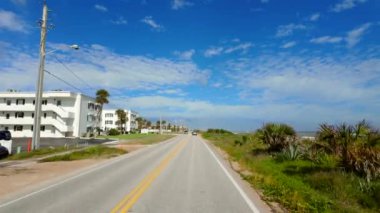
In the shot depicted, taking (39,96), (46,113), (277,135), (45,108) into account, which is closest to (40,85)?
(39,96)

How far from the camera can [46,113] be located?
74.2 meters

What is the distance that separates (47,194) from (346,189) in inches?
340

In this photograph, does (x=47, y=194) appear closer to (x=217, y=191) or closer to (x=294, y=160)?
(x=217, y=191)

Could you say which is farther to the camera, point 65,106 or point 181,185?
point 65,106

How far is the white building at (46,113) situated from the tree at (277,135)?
54.4 meters

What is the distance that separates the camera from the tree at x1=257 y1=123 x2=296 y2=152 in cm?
2564

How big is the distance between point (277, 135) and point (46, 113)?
59.0m

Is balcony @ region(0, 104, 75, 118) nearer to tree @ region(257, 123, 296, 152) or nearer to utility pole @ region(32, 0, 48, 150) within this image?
utility pole @ region(32, 0, 48, 150)

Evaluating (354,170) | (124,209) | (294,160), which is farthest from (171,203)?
(294,160)

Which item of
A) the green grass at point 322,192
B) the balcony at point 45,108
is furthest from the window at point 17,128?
the green grass at point 322,192

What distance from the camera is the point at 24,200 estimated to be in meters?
9.37

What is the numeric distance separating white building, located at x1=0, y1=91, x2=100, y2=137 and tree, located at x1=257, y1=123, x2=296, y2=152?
54.4 metres

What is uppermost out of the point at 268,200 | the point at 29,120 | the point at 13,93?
the point at 13,93

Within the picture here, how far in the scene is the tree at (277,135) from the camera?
1009 inches
